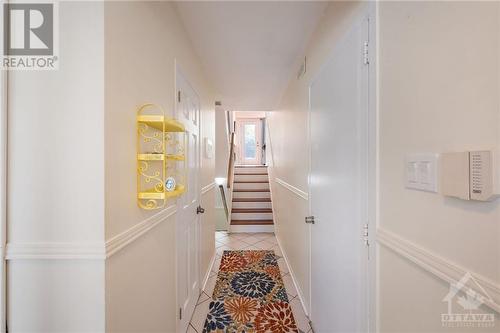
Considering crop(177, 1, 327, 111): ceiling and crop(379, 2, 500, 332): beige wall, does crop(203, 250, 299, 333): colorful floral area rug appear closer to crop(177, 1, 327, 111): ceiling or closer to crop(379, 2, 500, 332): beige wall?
crop(379, 2, 500, 332): beige wall

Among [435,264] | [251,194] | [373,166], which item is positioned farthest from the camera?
[251,194]

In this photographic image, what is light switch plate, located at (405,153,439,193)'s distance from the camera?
0.62 m

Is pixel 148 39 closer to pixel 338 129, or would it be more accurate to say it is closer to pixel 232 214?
pixel 338 129

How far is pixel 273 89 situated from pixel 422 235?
9.15 ft

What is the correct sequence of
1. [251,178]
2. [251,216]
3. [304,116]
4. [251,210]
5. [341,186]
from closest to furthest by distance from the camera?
→ [341,186] → [304,116] → [251,216] → [251,210] → [251,178]

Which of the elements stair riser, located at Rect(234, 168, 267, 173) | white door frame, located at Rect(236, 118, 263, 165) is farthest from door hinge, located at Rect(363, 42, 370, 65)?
white door frame, located at Rect(236, 118, 263, 165)

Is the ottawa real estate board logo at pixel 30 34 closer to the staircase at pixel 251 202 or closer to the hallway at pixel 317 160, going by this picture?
the hallway at pixel 317 160

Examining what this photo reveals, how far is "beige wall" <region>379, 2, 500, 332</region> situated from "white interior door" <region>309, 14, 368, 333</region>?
0.49ft

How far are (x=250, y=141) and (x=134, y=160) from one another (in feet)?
24.1

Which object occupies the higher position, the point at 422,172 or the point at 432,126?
the point at 432,126

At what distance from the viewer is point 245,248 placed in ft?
11.8

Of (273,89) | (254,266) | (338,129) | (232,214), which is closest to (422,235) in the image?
(338,129)

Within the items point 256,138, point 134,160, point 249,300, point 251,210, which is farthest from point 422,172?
point 256,138

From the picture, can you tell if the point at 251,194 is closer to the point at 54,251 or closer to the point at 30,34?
the point at 54,251
